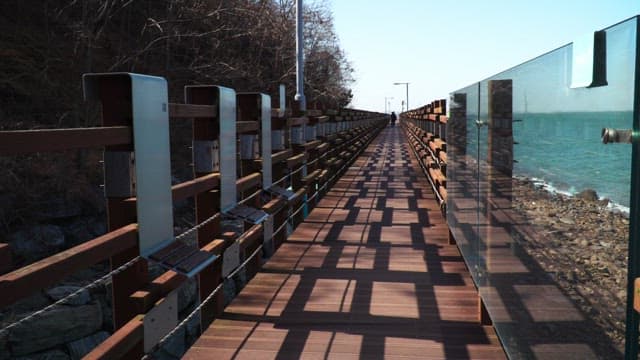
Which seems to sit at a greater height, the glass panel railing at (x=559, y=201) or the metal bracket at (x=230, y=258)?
the glass panel railing at (x=559, y=201)

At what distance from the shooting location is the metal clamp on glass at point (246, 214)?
484cm

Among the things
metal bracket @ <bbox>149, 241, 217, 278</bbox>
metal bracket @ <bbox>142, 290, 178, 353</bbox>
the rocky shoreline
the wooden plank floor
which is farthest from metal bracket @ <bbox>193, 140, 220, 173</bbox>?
the rocky shoreline

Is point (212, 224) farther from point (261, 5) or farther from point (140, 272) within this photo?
point (261, 5)

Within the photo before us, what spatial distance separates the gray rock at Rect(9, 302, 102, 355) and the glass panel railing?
7.44m

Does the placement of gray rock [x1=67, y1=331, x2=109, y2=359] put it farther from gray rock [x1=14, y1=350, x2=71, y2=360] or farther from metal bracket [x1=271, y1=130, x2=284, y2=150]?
metal bracket [x1=271, y1=130, x2=284, y2=150]

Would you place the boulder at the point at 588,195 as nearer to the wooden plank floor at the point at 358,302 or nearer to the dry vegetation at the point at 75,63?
the wooden plank floor at the point at 358,302

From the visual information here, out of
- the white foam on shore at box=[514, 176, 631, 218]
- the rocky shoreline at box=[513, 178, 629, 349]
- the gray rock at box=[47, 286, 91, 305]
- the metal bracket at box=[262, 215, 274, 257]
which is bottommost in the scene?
the gray rock at box=[47, 286, 91, 305]

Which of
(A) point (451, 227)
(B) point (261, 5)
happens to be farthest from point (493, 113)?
(B) point (261, 5)

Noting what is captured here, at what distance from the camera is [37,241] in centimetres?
1462

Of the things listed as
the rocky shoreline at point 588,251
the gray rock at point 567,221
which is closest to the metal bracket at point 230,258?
the rocky shoreline at point 588,251

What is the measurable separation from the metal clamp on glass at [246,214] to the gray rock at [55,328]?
5.60 m

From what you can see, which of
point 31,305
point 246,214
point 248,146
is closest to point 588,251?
point 246,214

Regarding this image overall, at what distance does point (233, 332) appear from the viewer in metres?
4.39

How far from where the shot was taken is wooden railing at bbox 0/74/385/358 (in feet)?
7.89
